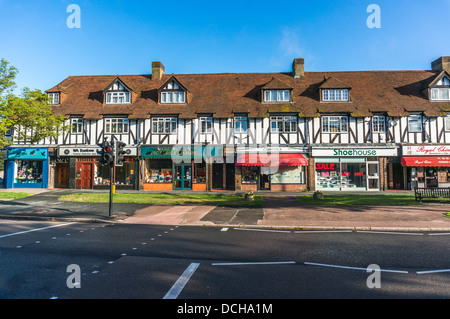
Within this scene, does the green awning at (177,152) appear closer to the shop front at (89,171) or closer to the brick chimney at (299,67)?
the shop front at (89,171)

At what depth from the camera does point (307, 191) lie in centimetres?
2239

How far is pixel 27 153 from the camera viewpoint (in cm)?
2459

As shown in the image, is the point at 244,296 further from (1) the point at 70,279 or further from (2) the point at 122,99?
(2) the point at 122,99

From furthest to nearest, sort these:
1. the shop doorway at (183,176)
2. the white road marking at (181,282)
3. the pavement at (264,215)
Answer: the shop doorway at (183,176)
the pavement at (264,215)
the white road marking at (181,282)

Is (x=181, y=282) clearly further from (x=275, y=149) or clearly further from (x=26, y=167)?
(x=26, y=167)

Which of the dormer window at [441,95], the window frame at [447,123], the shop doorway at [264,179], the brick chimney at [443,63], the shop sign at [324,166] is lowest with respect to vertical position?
the shop doorway at [264,179]

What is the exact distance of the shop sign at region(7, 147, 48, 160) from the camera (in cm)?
2447

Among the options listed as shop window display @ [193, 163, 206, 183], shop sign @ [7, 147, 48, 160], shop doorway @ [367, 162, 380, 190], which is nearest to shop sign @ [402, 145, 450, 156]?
shop doorway @ [367, 162, 380, 190]

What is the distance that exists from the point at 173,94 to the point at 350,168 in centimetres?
1771

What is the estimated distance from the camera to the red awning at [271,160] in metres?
22.1

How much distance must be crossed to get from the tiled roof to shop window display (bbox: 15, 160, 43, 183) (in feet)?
18.9

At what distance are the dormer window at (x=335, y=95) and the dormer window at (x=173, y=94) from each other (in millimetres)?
13295

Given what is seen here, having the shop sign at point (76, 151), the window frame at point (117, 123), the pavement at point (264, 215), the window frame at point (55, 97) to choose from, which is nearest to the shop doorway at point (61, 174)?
the shop sign at point (76, 151)
